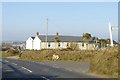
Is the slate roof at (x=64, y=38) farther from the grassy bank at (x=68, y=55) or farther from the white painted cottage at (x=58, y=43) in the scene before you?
the grassy bank at (x=68, y=55)

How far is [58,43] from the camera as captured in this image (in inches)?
4090

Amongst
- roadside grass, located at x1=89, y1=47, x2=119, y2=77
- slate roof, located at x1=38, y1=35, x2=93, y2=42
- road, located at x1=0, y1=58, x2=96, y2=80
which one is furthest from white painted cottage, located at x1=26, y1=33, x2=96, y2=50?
roadside grass, located at x1=89, y1=47, x2=119, y2=77

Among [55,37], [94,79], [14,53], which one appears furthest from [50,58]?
[55,37]

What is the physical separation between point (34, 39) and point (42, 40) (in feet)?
15.0

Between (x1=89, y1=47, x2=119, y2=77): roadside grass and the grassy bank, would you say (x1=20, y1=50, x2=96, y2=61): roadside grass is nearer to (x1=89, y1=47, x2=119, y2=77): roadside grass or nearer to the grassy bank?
the grassy bank

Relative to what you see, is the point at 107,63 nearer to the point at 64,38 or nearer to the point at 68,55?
the point at 68,55

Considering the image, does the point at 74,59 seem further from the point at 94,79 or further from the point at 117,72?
the point at 94,79

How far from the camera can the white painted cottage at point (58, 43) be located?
101250 mm

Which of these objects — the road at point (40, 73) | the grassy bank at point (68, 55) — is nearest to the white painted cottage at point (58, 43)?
the grassy bank at point (68, 55)

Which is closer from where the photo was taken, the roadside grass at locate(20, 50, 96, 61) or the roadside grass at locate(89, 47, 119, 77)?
the roadside grass at locate(89, 47, 119, 77)

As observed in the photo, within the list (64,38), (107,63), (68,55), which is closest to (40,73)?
(107,63)

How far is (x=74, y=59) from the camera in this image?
55.0 meters

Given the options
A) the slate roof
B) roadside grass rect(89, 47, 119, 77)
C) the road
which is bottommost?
the road

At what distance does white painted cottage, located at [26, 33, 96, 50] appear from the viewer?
10125cm
